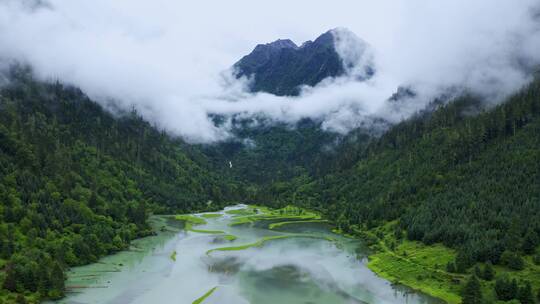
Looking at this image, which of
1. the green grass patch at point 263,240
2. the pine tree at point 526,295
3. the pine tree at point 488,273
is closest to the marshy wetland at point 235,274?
the green grass patch at point 263,240

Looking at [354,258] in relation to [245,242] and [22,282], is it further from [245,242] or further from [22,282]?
[22,282]

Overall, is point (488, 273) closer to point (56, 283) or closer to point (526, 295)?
point (526, 295)

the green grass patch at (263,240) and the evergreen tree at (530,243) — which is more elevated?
the evergreen tree at (530,243)

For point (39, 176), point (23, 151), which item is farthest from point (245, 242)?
point (23, 151)

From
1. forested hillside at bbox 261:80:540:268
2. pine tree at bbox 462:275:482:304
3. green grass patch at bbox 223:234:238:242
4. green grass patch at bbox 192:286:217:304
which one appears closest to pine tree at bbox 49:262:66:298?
green grass patch at bbox 192:286:217:304

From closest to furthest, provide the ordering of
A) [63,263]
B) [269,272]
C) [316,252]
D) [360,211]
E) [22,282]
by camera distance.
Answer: [22,282] < [63,263] < [269,272] < [316,252] < [360,211]

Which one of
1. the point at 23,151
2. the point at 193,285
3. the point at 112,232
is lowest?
the point at 193,285

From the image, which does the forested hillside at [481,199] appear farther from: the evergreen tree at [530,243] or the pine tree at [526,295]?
the pine tree at [526,295]
